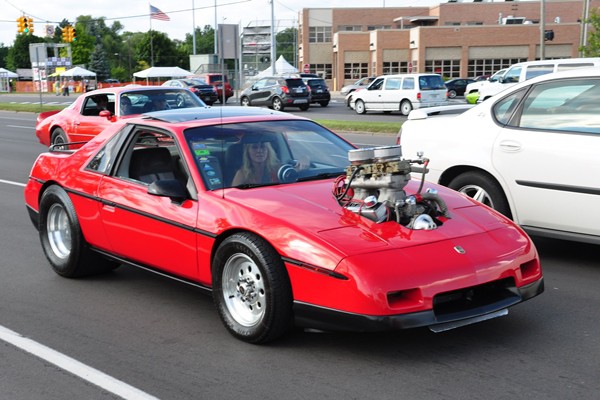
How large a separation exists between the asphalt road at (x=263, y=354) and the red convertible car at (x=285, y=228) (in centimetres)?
25

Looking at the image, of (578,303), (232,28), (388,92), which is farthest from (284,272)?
(388,92)

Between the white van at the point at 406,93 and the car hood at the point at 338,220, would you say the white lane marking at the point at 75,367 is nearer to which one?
the car hood at the point at 338,220

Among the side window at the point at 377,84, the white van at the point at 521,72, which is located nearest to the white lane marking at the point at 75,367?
the white van at the point at 521,72

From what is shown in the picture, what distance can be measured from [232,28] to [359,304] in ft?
40.1

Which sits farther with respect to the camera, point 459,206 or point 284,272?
point 459,206

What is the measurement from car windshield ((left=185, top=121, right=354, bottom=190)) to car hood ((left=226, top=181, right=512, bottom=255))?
0.21m

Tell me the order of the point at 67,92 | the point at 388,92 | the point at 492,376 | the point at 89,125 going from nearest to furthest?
the point at 492,376 < the point at 89,125 < the point at 388,92 < the point at 67,92

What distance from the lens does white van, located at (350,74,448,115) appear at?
101ft

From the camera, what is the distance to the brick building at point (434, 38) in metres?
69.0

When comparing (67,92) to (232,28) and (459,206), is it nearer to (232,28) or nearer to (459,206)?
(232,28)

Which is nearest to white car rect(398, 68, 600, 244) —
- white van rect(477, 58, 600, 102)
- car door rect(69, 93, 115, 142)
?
car door rect(69, 93, 115, 142)

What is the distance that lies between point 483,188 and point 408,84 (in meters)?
24.8

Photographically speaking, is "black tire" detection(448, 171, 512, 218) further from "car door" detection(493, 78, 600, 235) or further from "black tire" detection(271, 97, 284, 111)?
"black tire" detection(271, 97, 284, 111)

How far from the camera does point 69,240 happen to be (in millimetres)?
6469
